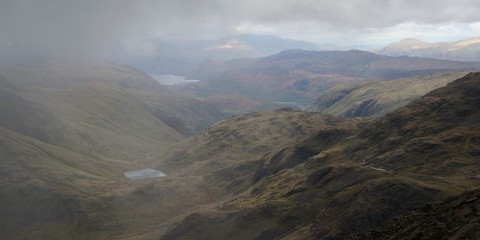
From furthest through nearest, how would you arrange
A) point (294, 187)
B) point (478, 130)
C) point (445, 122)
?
point (445, 122), point (294, 187), point (478, 130)

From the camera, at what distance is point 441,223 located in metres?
61.4

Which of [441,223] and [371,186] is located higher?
[441,223]

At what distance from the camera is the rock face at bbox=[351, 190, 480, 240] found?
53888mm

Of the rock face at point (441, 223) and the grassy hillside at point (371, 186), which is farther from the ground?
the rock face at point (441, 223)

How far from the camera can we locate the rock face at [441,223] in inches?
2122

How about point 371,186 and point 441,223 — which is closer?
point 441,223

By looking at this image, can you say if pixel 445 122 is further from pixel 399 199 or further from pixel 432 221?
pixel 432 221

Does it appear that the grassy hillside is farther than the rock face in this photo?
Yes

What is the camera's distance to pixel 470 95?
625 feet

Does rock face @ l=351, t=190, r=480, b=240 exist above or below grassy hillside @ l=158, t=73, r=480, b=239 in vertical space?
above

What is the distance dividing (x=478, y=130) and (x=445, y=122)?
28.9 m

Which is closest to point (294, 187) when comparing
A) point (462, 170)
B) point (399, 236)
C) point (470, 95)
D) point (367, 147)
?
point (367, 147)

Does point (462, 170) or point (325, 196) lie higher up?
point (462, 170)

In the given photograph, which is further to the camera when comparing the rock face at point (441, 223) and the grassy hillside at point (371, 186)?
the grassy hillside at point (371, 186)
